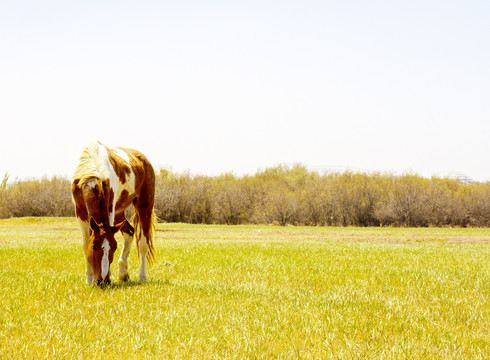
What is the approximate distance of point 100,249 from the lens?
8.16 metres

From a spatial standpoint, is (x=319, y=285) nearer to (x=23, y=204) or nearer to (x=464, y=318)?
(x=464, y=318)

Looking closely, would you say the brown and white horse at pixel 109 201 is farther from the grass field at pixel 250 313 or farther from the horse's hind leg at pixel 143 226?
the grass field at pixel 250 313

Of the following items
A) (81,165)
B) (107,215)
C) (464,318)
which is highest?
(81,165)

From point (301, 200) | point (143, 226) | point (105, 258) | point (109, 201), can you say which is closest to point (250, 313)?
point (105, 258)

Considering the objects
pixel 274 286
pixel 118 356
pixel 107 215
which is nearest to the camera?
pixel 118 356

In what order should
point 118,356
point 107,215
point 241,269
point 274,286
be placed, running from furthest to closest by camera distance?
point 241,269 → point 274,286 → point 107,215 → point 118,356

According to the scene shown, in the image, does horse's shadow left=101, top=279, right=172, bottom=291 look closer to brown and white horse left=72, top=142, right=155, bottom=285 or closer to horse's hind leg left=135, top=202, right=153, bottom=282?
brown and white horse left=72, top=142, right=155, bottom=285

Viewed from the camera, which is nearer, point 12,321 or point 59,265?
point 12,321

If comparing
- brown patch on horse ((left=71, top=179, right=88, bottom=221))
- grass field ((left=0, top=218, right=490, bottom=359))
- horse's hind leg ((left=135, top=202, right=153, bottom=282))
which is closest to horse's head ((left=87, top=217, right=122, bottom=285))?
grass field ((left=0, top=218, right=490, bottom=359))

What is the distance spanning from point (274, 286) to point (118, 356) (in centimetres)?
465

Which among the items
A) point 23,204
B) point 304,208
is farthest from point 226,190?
point 23,204

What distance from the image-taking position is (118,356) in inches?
193

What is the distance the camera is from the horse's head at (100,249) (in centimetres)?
814

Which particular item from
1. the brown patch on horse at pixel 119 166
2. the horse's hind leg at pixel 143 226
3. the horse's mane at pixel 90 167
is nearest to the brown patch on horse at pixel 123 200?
the brown patch on horse at pixel 119 166
